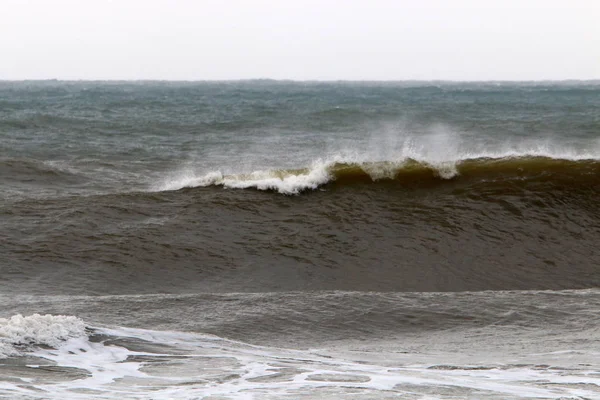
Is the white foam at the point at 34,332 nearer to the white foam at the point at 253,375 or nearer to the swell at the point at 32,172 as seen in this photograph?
the white foam at the point at 253,375

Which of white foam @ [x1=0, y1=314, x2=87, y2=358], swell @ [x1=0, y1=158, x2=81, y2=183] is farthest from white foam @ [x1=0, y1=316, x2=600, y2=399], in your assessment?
swell @ [x1=0, y1=158, x2=81, y2=183]

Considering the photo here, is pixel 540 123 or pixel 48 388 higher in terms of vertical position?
pixel 540 123

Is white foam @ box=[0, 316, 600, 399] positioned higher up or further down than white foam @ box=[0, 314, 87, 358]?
further down

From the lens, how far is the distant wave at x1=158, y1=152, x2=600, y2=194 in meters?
14.6

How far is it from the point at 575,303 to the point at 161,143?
19409 millimetres

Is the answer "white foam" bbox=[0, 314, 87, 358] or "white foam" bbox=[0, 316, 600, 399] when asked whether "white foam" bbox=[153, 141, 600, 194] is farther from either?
"white foam" bbox=[0, 314, 87, 358]

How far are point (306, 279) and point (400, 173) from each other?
209 inches

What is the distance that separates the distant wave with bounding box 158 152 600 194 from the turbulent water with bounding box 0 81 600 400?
0.15 feet

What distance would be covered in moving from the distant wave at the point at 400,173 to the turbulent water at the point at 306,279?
4cm

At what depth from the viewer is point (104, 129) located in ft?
100

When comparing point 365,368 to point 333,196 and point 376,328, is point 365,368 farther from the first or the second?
point 333,196

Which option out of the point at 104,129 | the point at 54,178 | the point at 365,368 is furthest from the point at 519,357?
the point at 104,129

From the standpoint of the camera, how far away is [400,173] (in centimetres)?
1512

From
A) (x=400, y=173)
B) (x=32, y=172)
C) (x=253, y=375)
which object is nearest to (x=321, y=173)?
(x=400, y=173)
